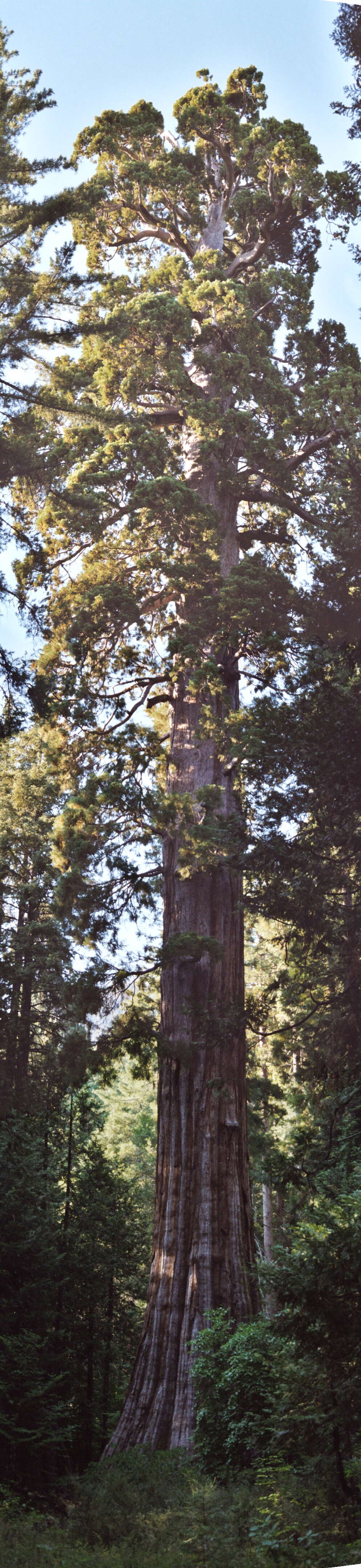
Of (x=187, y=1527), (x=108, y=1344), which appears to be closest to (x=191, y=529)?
(x=187, y=1527)

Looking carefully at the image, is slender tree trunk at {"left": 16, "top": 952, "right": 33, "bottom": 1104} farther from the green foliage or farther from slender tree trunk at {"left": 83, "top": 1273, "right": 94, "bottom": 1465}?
the green foliage

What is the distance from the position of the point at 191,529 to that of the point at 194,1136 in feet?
14.4

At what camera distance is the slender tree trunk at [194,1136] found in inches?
257

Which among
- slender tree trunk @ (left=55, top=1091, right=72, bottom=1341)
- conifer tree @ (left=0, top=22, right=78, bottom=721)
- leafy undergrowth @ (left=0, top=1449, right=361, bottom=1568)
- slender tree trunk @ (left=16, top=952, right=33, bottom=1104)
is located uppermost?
conifer tree @ (left=0, top=22, right=78, bottom=721)

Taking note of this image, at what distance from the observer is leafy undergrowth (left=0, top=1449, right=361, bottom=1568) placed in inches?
151

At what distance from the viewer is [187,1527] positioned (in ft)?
14.8

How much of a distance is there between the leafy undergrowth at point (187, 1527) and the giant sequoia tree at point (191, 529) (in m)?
Answer: 0.86

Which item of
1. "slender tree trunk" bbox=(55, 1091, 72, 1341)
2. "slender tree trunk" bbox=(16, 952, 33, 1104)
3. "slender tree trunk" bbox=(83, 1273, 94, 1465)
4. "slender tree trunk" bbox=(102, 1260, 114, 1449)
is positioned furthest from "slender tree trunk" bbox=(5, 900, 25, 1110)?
"slender tree trunk" bbox=(102, 1260, 114, 1449)

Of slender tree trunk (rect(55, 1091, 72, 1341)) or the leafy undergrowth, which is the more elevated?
slender tree trunk (rect(55, 1091, 72, 1341))

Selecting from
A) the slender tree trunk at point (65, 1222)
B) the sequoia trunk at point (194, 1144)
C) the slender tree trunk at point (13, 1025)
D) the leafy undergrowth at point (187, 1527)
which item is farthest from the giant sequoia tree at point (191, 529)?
the slender tree trunk at point (65, 1222)

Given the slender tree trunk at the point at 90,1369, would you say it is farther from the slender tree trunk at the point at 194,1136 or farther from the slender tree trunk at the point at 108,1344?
the slender tree trunk at the point at 194,1136

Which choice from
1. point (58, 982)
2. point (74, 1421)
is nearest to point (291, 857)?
point (58, 982)

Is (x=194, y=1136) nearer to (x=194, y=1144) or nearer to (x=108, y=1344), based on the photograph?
(x=194, y=1144)

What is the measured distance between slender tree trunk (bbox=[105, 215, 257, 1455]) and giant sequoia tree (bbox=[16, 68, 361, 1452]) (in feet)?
0.05
